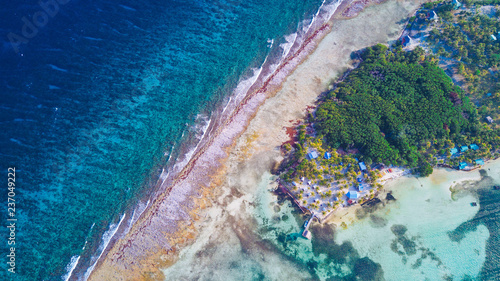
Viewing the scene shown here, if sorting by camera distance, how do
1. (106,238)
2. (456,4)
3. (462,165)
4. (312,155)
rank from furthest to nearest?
(456,4), (462,165), (312,155), (106,238)

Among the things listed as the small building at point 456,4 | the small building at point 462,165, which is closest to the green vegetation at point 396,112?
the small building at point 462,165

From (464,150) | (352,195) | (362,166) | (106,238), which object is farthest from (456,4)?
(106,238)

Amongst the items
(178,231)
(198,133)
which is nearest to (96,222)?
(178,231)

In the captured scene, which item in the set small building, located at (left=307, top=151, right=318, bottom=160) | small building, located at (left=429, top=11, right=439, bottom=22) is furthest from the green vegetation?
small building, located at (left=429, top=11, right=439, bottom=22)

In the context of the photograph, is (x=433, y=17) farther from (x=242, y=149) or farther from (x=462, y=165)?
(x=242, y=149)

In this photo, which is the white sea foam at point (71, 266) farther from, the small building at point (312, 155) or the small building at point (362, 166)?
the small building at point (362, 166)

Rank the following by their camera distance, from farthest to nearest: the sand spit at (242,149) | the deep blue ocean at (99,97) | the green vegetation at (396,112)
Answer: the green vegetation at (396,112) → the deep blue ocean at (99,97) → the sand spit at (242,149)
